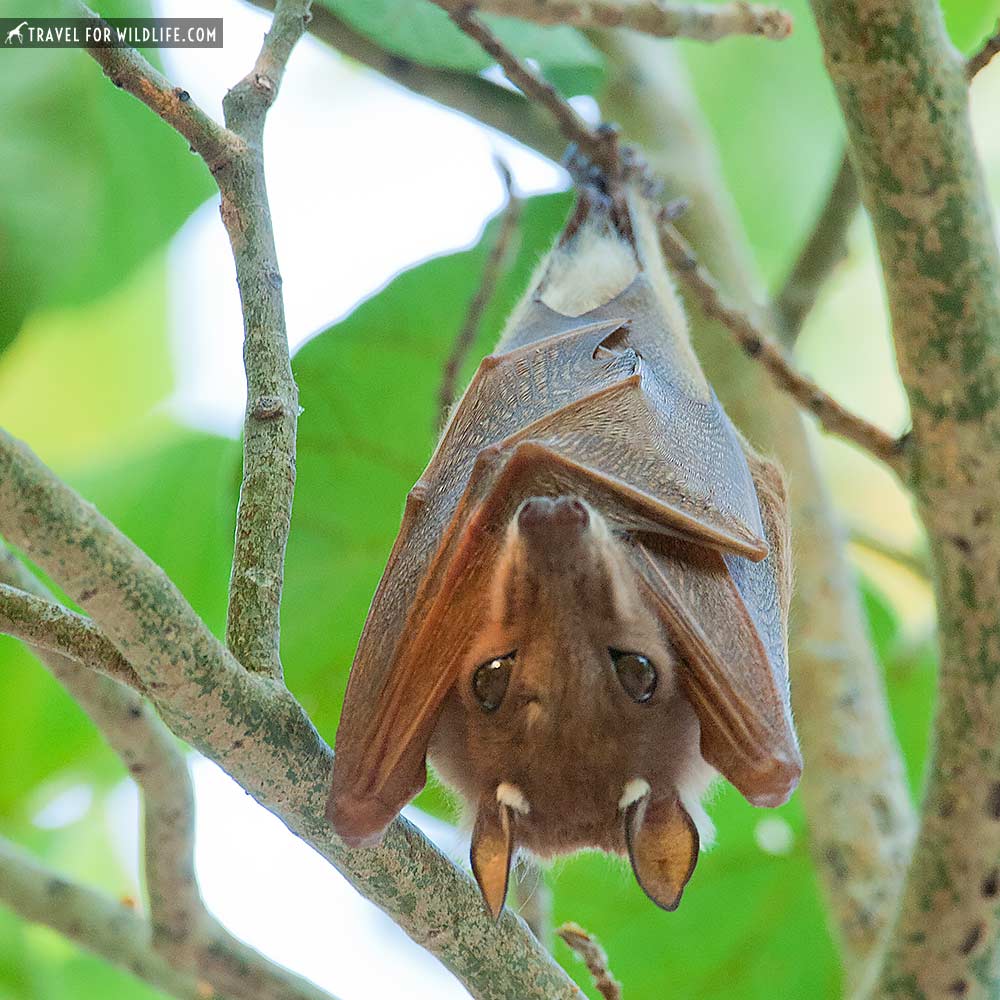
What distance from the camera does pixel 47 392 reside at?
168 inches

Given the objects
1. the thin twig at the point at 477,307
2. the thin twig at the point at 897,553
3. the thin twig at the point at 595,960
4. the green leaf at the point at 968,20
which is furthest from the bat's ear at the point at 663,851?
the green leaf at the point at 968,20

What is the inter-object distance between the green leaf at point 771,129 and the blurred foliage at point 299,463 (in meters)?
0.28

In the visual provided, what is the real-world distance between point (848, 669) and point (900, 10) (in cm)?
174

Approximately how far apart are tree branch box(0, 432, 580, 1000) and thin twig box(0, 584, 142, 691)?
96 millimetres

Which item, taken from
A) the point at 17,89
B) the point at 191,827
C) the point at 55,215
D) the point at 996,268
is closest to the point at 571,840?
the point at 191,827

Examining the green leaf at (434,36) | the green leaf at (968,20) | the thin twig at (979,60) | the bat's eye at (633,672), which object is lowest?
the bat's eye at (633,672)

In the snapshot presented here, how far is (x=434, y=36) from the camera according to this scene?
3.04 metres

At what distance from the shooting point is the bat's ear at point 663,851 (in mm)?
2037

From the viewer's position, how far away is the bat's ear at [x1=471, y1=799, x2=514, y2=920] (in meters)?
1.82

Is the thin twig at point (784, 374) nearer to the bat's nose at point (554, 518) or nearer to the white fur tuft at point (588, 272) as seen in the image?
the white fur tuft at point (588, 272)

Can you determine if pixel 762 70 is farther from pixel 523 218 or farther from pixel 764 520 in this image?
pixel 764 520

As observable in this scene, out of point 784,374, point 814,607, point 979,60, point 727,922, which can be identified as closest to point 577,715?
point 784,374

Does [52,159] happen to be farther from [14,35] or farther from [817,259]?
[817,259]

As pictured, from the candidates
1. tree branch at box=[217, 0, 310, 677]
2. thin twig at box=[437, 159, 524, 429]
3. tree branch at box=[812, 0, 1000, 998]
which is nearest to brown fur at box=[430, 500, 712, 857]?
tree branch at box=[217, 0, 310, 677]
